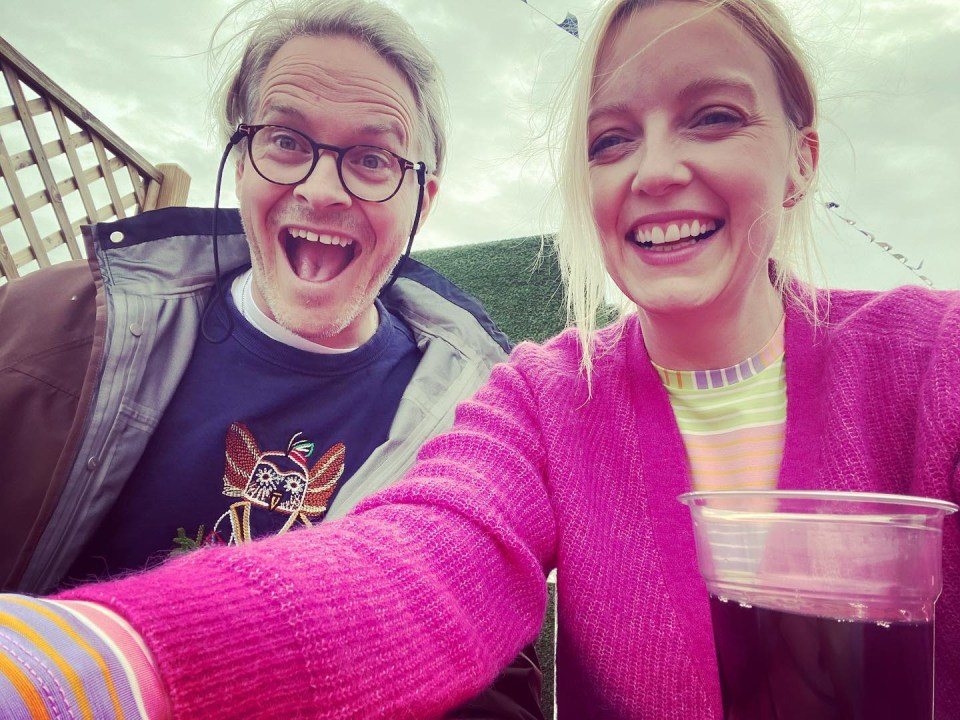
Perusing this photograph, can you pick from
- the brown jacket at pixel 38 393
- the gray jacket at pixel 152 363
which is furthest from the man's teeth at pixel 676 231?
the brown jacket at pixel 38 393

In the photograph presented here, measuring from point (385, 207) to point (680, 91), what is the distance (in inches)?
27.8

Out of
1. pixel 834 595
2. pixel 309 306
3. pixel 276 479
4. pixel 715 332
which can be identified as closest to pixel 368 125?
pixel 309 306

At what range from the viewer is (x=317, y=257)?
1325 millimetres

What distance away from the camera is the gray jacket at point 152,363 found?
1065 mm

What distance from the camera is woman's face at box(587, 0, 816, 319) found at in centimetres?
75

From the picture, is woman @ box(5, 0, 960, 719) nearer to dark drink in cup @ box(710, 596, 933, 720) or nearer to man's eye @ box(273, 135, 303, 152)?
dark drink in cup @ box(710, 596, 933, 720)

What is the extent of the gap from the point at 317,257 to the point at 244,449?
44cm

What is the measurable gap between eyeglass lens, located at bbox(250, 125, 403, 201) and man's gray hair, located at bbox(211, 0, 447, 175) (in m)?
0.12

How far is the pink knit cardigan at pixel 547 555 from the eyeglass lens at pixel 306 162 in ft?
1.90

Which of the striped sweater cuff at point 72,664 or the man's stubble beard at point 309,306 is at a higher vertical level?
the man's stubble beard at point 309,306

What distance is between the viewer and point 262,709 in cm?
39

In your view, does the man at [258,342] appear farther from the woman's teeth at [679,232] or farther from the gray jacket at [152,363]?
the woman's teeth at [679,232]

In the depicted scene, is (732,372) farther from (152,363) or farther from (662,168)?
(152,363)

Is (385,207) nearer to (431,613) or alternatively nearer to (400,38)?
(400,38)
